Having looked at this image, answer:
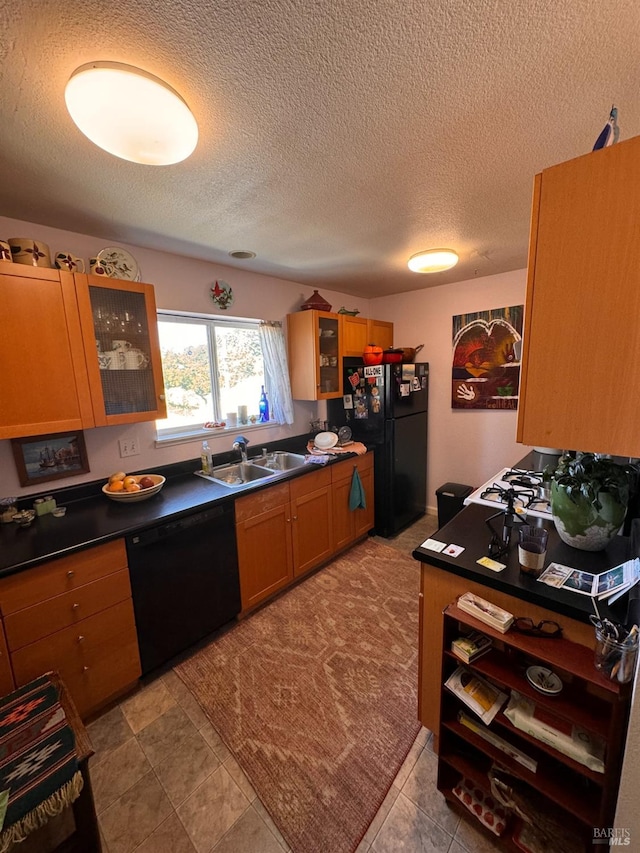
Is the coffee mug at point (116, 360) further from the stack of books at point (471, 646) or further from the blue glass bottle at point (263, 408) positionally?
the stack of books at point (471, 646)

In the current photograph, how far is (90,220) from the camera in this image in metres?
1.72

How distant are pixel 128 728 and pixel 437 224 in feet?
9.87

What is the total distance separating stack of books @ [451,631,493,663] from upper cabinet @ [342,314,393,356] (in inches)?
97.5

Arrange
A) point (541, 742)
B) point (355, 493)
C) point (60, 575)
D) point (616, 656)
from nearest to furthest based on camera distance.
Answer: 1. point (616, 656)
2. point (541, 742)
3. point (60, 575)
4. point (355, 493)

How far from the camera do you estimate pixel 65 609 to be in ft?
4.73

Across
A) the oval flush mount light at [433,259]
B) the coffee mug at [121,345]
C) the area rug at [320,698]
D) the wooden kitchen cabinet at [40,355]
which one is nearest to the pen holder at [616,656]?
the area rug at [320,698]

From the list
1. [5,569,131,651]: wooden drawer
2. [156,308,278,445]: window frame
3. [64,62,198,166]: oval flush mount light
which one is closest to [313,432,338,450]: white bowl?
[156,308,278,445]: window frame

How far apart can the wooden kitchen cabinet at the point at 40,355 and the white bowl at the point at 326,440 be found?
5.89ft

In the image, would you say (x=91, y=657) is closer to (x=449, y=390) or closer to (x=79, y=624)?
(x=79, y=624)

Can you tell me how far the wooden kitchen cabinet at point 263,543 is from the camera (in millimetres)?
2109

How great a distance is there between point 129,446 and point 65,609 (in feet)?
3.21

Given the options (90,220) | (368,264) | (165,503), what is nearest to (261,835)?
(165,503)

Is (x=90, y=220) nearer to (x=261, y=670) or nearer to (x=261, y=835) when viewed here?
(x=261, y=670)

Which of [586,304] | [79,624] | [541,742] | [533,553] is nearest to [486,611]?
[533,553]
